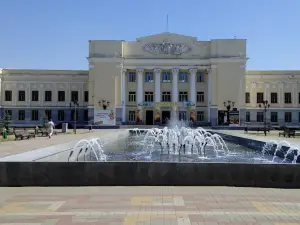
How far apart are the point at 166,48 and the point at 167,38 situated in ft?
4.62

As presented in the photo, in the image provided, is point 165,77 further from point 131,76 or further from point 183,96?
point 131,76

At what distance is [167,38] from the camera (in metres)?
51.2

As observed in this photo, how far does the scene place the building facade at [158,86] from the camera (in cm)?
5047

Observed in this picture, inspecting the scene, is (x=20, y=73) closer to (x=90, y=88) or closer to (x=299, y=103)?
(x=90, y=88)

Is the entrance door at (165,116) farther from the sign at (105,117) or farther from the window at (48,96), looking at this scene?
the window at (48,96)

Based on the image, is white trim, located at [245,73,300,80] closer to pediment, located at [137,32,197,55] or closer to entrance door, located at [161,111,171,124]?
pediment, located at [137,32,197,55]

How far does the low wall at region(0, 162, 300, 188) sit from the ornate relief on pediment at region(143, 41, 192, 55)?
43978 mm

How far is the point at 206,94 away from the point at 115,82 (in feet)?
42.0

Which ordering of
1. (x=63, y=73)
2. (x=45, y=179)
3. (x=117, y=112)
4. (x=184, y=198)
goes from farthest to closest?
(x=63, y=73) < (x=117, y=112) < (x=45, y=179) < (x=184, y=198)

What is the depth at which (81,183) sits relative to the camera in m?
8.24

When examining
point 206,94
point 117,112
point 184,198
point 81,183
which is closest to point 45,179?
point 81,183

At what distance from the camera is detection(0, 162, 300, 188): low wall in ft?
26.9

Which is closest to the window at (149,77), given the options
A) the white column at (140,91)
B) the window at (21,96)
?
the white column at (140,91)

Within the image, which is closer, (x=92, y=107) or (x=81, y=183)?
(x=81, y=183)
